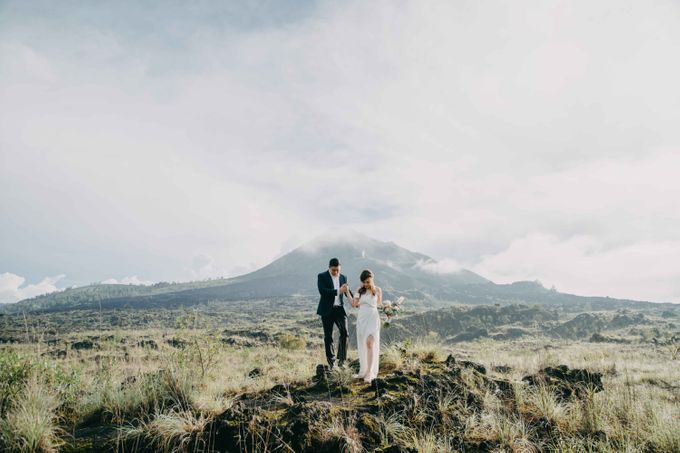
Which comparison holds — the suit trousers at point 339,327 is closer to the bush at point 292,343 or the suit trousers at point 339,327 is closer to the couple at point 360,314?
the couple at point 360,314

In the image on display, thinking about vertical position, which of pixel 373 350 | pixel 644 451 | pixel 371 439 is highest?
pixel 373 350

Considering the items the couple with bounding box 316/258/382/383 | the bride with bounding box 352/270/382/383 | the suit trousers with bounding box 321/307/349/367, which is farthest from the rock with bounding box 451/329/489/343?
the bride with bounding box 352/270/382/383

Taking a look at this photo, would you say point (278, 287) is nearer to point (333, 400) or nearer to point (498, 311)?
point (498, 311)

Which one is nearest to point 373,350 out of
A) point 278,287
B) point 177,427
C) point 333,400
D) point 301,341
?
point 333,400

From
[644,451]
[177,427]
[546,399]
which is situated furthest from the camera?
[546,399]

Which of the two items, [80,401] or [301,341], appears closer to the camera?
[80,401]

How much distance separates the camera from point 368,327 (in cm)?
723

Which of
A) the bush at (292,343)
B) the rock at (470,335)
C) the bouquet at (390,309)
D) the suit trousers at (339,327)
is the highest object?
the bouquet at (390,309)

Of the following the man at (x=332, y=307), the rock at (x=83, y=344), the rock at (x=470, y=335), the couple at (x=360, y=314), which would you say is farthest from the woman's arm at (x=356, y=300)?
the rock at (x=470, y=335)

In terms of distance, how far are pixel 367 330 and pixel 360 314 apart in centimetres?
36

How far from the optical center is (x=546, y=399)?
19.0ft

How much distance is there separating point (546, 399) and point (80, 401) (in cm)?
690

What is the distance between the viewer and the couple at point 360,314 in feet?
23.0

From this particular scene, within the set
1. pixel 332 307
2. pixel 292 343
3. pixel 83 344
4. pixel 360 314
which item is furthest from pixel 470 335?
pixel 360 314
